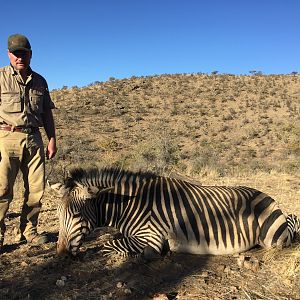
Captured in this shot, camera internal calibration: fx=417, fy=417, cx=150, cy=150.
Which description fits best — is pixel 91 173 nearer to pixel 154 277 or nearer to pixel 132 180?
pixel 132 180

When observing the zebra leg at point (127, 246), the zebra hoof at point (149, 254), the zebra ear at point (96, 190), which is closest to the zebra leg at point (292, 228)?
the zebra hoof at point (149, 254)

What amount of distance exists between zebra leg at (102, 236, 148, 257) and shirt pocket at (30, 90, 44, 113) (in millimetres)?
1960

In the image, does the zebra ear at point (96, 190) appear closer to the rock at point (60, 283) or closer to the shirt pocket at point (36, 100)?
the rock at point (60, 283)

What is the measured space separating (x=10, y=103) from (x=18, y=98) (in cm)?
12

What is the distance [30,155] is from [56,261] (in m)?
1.54

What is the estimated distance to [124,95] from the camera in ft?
124

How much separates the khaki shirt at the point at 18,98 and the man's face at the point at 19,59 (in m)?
0.07

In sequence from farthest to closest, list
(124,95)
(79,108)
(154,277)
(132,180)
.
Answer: (124,95)
(79,108)
(132,180)
(154,277)

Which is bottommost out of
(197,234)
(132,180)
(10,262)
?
(10,262)

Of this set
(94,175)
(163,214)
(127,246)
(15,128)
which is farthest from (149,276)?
(15,128)

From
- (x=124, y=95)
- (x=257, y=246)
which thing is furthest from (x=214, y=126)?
(x=257, y=246)

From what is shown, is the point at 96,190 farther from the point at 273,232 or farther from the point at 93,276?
the point at 273,232

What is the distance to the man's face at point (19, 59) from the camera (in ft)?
16.8

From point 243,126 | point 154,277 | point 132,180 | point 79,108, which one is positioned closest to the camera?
point 154,277
